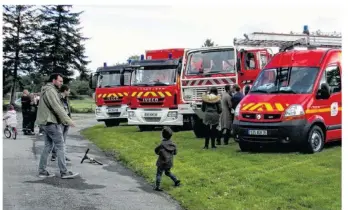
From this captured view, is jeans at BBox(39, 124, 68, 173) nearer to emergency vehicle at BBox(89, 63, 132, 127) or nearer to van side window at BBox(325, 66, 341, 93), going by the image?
van side window at BBox(325, 66, 341, 93)

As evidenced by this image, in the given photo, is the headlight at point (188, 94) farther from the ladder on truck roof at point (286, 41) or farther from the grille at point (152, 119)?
the grille at point (152, 119)

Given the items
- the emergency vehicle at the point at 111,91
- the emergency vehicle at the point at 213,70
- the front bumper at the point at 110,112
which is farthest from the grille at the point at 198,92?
the front bumper at the point at 110,112

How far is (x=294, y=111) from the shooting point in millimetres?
11297

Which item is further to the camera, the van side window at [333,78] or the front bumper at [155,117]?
the front bumper at [155,117]

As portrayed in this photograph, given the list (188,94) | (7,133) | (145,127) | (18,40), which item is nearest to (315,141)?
(188,94)

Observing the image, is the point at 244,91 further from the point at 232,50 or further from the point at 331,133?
the point at 331,133

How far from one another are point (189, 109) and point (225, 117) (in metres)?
2.42

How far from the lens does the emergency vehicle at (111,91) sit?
21.5m

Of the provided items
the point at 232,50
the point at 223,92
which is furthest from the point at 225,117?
the point at 232,50

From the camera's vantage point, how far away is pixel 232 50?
15125mm

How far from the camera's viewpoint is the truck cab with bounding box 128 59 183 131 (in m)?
17.8

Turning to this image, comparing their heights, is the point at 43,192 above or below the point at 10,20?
below

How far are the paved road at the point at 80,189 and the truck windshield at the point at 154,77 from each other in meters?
6.51
